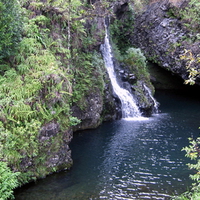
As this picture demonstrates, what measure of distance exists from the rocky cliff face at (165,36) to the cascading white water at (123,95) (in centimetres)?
878

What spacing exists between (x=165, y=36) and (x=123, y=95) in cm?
1148

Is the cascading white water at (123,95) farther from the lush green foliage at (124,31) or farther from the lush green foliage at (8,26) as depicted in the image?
the lush green foliage at (8,26)

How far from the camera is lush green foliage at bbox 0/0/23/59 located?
358 inches

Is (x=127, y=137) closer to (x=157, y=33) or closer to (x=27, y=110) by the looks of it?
(x=27, y=110)

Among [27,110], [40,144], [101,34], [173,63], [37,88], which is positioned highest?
[101,34]

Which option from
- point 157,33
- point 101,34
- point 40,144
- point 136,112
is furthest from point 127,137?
point 157,33

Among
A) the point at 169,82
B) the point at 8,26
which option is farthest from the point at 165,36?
the point at 8,26

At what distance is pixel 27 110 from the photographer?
9.11m

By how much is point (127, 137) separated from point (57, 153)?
6873mm

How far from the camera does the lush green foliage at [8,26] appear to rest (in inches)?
358

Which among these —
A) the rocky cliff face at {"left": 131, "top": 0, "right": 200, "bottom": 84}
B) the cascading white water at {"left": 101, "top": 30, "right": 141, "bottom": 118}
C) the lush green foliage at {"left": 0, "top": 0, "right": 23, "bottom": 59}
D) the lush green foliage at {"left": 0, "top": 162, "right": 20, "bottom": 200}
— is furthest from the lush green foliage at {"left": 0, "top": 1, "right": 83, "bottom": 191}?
the rocky cliff face at {"left": 131, "top": 0, "right": 200, "bottom": 84}

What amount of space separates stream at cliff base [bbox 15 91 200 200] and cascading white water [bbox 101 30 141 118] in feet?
5.10

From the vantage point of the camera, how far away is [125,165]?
11.6 metres

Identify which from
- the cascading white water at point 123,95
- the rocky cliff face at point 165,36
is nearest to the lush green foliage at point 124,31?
the rocky cliff face at point 165,36
